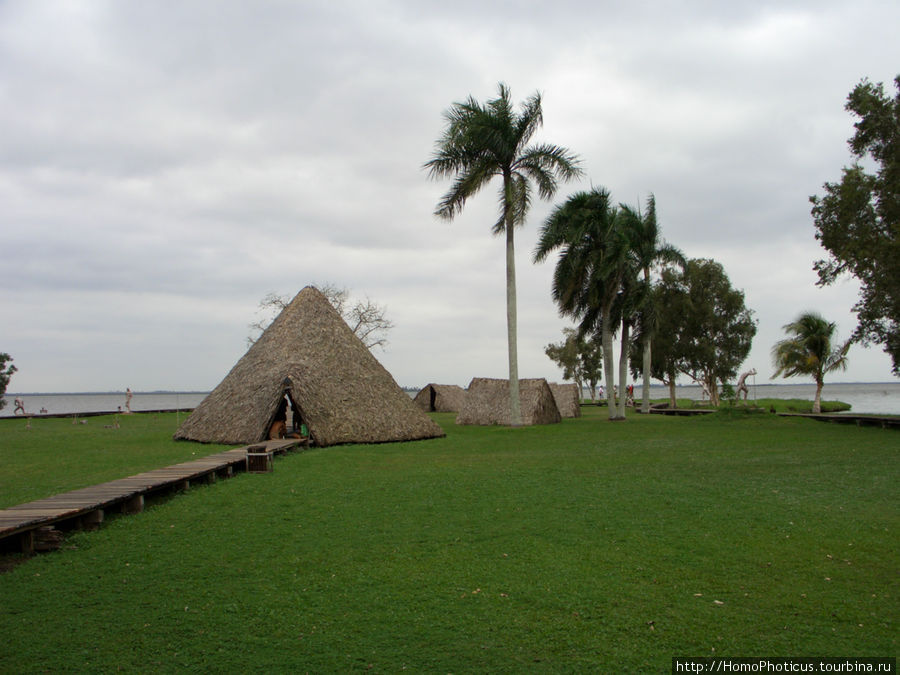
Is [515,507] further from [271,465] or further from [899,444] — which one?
[899,444]

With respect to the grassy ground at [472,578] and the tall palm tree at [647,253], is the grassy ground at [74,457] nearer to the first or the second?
the grassy ground at [472,578]

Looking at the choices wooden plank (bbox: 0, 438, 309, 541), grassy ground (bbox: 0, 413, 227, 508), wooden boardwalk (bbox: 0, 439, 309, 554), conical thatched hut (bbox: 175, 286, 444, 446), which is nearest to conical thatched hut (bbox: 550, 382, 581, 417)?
conical thatched hut (bbox: 175, 286, 444, 446)

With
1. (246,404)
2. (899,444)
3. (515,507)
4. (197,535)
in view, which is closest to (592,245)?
(899,444)

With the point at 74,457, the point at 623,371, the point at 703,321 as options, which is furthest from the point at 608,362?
the point at 74,457

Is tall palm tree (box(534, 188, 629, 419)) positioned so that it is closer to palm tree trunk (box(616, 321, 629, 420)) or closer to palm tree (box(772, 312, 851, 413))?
palm tree trunk (box(616, 321, 629, 420))

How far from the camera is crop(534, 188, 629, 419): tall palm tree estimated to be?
30.8m

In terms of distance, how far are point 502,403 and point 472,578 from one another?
24456 mm

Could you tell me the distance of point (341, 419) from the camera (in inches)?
773

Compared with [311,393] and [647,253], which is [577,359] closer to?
[647,253]

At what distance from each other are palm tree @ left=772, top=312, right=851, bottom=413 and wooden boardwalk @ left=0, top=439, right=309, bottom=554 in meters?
42.6

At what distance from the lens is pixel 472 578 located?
574 cm

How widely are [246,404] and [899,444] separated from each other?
19.2 metres

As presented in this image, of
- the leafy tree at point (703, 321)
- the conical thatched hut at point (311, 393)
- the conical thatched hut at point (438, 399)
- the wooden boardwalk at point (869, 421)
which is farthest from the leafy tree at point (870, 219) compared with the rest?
the conical thatched hut at point (438, 399)

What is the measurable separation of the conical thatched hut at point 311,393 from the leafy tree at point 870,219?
15.8 meters
